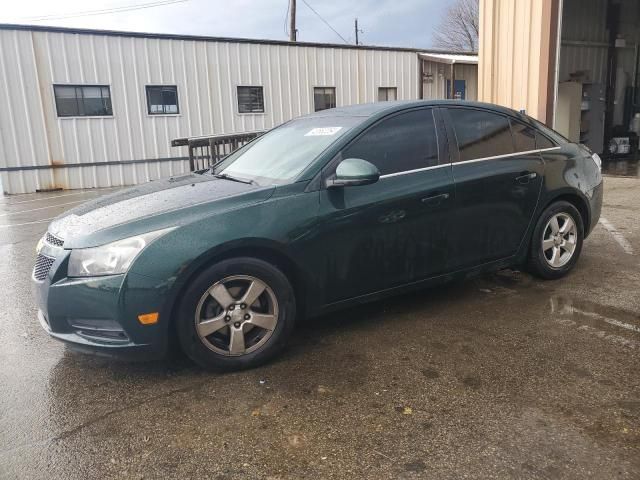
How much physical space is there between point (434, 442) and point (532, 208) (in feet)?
8.29

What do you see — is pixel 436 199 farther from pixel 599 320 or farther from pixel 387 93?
pixel 387 93

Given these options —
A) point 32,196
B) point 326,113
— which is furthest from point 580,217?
point 32,196

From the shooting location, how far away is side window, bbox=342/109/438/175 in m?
3.67

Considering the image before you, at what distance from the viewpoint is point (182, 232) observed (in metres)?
2.99

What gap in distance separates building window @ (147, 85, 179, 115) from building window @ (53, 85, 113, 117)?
1.09 meters

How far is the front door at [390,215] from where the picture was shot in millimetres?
3439

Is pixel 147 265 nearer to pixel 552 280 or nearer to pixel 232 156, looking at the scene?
pixel 232 156

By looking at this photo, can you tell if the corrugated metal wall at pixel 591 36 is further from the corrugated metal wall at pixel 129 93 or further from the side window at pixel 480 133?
the side window at pixel 480 133

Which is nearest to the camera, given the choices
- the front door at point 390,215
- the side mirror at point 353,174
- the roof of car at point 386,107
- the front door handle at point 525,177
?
the side mirror at point 353,174

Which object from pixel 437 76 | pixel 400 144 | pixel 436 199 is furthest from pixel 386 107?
pixel 437 76

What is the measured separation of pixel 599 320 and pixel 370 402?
204cm

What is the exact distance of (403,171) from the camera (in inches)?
147

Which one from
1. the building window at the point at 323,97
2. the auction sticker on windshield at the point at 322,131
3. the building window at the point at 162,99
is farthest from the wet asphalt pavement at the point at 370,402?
the building window at the point at 323,97

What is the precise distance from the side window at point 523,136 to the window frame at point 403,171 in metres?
0.78
